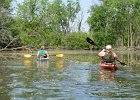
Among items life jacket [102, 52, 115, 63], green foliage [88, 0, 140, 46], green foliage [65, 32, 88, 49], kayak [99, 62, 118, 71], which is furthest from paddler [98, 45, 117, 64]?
green foliage [88, 0, 140, 46]

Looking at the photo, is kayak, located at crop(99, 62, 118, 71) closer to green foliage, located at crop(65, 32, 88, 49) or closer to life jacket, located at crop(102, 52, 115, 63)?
life jacket, located at crop(102, 52, 115, 63)

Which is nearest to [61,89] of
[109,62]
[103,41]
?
[109,62]

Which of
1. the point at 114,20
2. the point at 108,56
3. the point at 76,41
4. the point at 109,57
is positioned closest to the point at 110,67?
the point at 109,57

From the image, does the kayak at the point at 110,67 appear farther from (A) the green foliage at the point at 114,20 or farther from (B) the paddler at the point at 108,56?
(A) the green foliage at the point at 114,20

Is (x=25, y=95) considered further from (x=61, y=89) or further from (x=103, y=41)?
(x=103, y=41)

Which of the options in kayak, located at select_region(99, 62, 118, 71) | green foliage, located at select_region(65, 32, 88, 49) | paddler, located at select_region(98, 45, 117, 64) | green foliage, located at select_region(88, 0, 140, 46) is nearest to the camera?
kayak, located at select_region(99, 62, 118, 71)

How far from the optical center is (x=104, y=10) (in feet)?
310

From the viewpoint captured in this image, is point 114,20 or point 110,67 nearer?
point 110,67

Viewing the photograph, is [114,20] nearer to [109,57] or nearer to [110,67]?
[109,57]

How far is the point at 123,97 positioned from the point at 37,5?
72.8 m

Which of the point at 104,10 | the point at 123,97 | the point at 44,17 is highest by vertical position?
the point at 104,10

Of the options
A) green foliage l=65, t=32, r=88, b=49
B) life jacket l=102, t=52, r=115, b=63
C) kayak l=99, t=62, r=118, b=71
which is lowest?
kayak l=99, t=62, r=118, b=71

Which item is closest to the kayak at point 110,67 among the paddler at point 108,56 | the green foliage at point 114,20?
the paddler at point 108,56

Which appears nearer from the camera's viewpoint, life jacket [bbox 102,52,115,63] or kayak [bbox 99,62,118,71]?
kayak [bbox 99,62,118,71]
